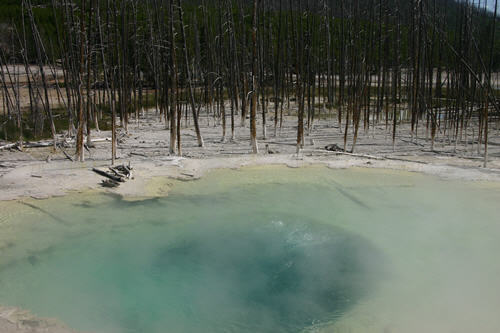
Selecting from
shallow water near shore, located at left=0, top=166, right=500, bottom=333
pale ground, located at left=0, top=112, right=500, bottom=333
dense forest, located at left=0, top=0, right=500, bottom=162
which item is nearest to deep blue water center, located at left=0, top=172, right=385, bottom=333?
shallow water near shore, located at left=0, top=166, right=500, bottom=333

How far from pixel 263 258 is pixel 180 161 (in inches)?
218

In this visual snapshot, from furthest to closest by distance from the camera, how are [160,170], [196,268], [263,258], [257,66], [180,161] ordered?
[257,66] < [180,161] < [160,170] < [263,258] < [196,268]

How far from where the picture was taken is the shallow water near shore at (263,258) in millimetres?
5730

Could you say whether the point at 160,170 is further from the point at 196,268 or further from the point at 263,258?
the point at 263,258

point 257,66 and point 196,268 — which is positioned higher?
point 257,66

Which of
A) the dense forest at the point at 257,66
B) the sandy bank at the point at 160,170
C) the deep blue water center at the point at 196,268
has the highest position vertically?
the dense forest at the point at 257,66

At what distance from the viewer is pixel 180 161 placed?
12.2m

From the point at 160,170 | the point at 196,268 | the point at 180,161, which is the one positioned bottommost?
the point at 196,268

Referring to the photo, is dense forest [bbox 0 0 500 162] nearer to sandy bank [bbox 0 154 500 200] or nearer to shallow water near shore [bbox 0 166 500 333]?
sandy bank [bbox 0 154 500 200]

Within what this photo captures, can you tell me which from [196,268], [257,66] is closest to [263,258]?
[196,268]

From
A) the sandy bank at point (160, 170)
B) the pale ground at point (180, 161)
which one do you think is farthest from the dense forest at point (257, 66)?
the sandy bank at point (160, 170)

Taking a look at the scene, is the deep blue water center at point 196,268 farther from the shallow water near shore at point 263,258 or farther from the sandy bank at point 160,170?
the sandy bank at point 160,170

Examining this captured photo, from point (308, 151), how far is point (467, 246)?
23.4 ft

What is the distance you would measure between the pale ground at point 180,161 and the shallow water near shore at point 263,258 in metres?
0.49
